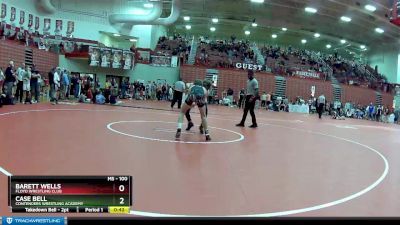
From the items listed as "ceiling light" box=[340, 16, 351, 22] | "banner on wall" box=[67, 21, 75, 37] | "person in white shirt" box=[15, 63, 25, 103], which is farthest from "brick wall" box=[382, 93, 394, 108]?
"person in white shirt" box=[15, 63, 25, 103]

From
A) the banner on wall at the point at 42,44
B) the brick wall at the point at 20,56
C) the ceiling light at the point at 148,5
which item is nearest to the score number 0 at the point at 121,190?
the brick wall at the point at 20,56

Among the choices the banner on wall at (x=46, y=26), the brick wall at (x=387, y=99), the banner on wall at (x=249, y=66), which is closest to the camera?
the banner on wall at (x=46, y=26)

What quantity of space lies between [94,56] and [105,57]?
0.86m

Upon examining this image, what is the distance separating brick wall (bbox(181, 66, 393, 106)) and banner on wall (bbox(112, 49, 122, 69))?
5419mm

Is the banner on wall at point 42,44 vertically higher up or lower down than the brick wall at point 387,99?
higher up

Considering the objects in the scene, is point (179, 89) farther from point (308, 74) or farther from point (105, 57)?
point (308, 74)

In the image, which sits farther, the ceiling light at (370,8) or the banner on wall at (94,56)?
the ceiling light at (370,8)

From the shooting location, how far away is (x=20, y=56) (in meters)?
21.9

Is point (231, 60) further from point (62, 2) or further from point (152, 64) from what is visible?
point (62, 2)

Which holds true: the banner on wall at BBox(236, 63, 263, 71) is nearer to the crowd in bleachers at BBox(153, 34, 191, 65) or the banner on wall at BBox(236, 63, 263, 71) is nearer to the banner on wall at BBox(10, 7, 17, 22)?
the crowd in bleachers at BBox(153, 34, 191, 65)

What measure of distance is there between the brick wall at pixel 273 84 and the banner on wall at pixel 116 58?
542 cm

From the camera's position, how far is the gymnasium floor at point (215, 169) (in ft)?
11.7

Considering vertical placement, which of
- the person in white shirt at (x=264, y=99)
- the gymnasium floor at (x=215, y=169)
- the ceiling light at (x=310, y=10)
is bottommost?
the gymnasium floor at (x=215, y=169)

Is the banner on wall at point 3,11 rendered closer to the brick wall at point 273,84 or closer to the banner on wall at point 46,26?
the banner on wall at point 46,26
